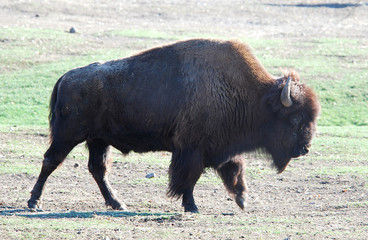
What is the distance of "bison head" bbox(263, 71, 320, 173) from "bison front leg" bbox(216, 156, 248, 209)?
455mm

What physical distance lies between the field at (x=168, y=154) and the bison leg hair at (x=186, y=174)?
0.71 ft

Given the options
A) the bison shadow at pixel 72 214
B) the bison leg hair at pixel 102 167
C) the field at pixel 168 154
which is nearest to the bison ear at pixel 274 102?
the field at pixel 168 154

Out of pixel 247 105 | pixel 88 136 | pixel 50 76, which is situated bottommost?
pixel 50 76

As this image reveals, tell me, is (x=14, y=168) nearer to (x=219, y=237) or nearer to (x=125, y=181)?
(x=125, y=181)

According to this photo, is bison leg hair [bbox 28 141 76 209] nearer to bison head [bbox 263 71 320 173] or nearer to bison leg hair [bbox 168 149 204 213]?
bison leg hair [bbox 168 149 204 213]

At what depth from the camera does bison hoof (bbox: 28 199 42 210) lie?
8.44 m

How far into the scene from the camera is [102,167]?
9016 mm

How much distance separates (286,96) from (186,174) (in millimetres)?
1567

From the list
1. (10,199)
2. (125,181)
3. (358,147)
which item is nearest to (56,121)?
(10,199)

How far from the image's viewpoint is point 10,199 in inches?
352

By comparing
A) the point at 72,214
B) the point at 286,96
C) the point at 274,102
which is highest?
the point at 286,96

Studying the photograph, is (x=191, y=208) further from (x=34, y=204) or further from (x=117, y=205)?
(x=34, y=204)

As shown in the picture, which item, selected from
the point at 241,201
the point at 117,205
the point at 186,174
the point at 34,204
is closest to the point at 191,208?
the point at 186,174

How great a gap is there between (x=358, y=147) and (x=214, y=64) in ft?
16.4
